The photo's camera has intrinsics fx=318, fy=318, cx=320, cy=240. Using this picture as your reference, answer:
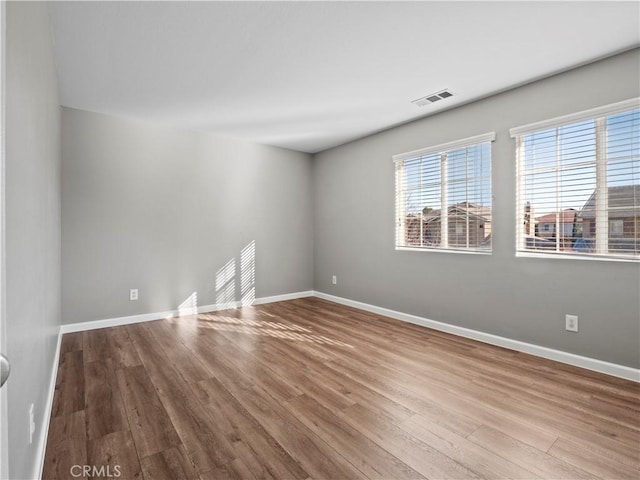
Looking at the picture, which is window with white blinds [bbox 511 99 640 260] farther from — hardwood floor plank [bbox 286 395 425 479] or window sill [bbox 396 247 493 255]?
hardwood floor plank [bbox 286 395 425 479]

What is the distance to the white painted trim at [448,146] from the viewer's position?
→ 10.9 ft

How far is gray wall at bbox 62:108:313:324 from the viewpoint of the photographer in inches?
144

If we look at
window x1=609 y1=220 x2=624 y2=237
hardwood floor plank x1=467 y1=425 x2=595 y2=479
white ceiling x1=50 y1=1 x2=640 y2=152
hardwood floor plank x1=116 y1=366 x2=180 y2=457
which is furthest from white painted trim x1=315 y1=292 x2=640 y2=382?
hardwood floor plank x1=116 y1=366 x2=180 y2=457

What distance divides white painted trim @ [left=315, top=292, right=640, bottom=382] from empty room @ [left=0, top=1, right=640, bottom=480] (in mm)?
18

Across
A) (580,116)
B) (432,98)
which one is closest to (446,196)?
(432,98)

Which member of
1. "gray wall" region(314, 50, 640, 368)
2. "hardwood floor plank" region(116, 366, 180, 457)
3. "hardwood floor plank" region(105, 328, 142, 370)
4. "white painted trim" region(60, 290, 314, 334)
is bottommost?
"hardwood floor plank" region(116, 366, 180, 457)

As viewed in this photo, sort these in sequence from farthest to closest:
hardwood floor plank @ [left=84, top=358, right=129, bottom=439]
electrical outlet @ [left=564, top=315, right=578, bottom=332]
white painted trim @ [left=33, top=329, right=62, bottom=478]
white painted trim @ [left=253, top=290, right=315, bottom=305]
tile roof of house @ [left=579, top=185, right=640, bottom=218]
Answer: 1. white painted trim @ [left=253, top=290, right=315, bottom=305]
2. electrical outlet @ [left=564, top=315, right=578, bottom=332]
3. tile roof of house @ [left=579, top=185, right=640, bottom=218]
4. hardwood floor plank @ [left=84, top=358, right=129, bottom=439]
5. white painted trim @ [left=33, top=329, right=62, bottom=478]

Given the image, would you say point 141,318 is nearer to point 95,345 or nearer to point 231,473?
point 95,345

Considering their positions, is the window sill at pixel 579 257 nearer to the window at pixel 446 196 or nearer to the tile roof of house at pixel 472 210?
the window at pixel 446 196

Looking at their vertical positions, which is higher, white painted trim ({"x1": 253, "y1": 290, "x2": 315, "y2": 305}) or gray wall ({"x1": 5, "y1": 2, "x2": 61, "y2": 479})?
gray wall ({"x1": 5, "y1": 2, "x2": 61, "y2": 479})

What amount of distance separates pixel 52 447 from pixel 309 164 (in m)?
4.86

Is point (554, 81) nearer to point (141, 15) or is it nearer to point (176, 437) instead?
point (141, 15)

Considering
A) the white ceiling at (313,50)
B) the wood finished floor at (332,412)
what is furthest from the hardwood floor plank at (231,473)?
the white ceiling at (313,50)

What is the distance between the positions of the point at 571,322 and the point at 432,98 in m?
2.50
